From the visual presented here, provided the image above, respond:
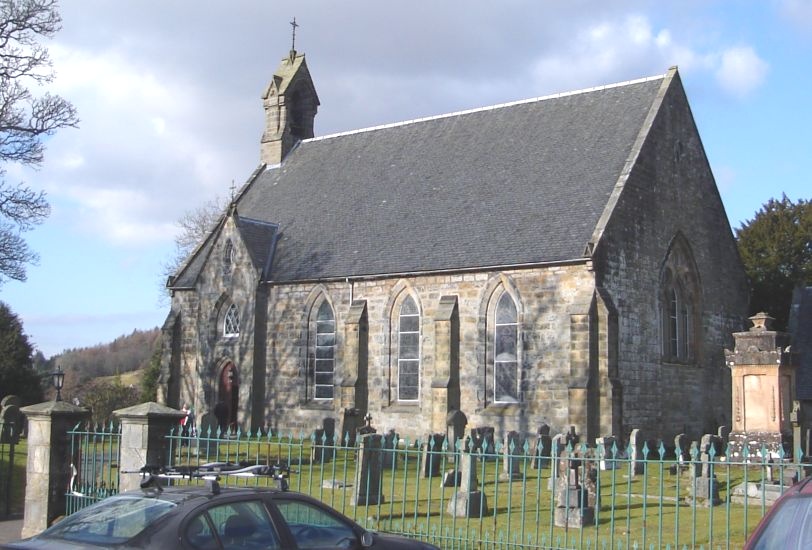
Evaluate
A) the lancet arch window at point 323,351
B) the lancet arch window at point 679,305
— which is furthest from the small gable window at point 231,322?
the lancet arch window at point 679,305

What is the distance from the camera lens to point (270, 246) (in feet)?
111

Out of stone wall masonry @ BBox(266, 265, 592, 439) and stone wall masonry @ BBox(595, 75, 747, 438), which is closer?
stone wall masonry @ BBox(266, 265, 592, 439)

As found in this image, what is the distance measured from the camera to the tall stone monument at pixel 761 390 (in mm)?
20141

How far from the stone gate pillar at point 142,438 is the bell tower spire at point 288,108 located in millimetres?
26571

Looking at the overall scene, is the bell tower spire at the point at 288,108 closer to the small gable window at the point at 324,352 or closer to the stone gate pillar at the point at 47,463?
the small gable window at the point at 324,352

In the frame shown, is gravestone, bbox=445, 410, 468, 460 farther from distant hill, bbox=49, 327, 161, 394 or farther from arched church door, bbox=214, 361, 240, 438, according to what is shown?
distant hill, bbox=49, 327, 161, 394

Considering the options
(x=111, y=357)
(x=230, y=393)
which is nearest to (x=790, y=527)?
(x=230, y=393)

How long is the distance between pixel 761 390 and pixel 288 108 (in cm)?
2514

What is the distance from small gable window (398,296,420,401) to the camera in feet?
94.8

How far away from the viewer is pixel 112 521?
26.9ft

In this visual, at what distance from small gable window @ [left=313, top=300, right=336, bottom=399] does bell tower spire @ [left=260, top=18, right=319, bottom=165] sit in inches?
404

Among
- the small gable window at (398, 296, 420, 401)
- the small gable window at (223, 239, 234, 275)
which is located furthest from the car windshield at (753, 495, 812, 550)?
the small gable window at (223, 239, 234, 275)

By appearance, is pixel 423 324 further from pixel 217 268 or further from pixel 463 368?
pixel 217 268

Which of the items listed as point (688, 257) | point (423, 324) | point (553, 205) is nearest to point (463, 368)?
point (423, 324)
